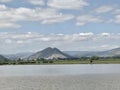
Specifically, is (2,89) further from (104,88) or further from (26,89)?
(104,88)

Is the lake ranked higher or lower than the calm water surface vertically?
lower

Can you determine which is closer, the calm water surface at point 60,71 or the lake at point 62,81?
the lake at point 62,81

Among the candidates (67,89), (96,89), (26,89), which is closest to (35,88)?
(26,89)

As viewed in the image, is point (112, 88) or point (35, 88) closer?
point (112, 88)

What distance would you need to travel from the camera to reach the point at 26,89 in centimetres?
4550

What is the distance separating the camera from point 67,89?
44.1m

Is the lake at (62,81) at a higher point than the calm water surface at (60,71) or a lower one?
lower

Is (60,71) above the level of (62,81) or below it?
above

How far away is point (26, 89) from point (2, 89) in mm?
3407

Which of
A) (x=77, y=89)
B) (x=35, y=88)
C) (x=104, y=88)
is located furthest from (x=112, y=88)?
(x=35, y=88)

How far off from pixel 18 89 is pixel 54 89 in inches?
198

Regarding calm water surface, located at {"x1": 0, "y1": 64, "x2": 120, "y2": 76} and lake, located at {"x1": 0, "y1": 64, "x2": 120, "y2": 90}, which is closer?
lake, located at {"x1": 0, "y1": 64, "x2": 120, "y2": 90}

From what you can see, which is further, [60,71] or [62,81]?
[60,71]

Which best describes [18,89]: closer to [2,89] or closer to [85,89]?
[2,89]
